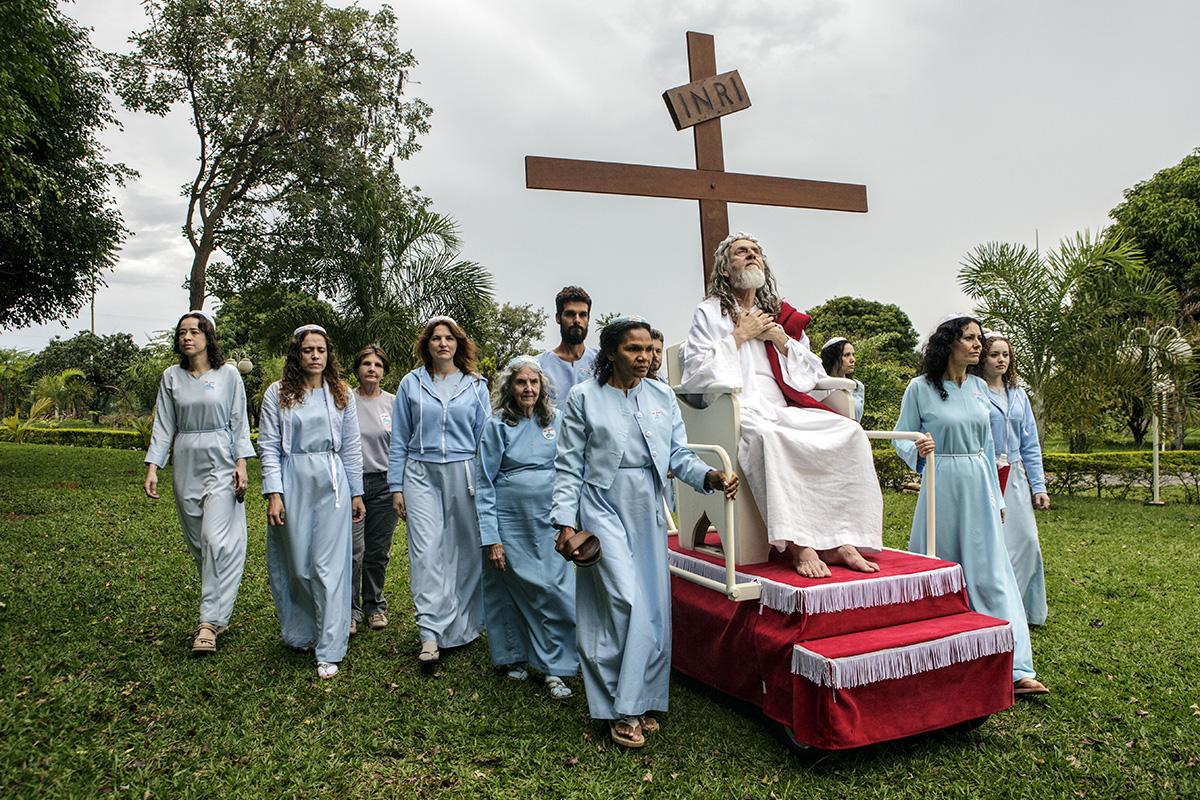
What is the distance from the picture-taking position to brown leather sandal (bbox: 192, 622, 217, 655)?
5422 millimetres

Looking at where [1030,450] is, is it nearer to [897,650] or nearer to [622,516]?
[897,650]

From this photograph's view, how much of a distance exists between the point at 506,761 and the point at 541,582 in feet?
4.08

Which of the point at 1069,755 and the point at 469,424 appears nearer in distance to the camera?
the point at 1069,755

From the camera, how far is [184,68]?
19.1 m

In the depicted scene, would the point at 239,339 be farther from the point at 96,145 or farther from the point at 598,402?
the point at 598,402

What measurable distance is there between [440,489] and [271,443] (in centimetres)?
107

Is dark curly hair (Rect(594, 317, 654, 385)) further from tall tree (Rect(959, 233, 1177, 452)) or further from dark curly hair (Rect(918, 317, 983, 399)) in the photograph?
tall tree (Rect(959, 233, 1177, 452))

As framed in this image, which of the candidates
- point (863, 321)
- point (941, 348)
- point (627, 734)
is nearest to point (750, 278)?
point (941, 348)

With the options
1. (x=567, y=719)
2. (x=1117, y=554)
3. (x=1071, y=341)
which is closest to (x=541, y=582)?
(x=567, y=719)

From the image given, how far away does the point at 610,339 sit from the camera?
436 centimetres

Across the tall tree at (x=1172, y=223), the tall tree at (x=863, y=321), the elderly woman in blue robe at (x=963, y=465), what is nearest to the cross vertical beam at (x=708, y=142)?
the elderly woman in blue robe at (x=963, y=465)

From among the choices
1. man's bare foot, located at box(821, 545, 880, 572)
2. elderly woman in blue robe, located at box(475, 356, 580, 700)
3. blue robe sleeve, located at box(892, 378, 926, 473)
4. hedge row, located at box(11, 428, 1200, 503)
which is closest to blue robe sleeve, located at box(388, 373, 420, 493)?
elderly woman in blue robe, located at box(475, 356, 580, 700)

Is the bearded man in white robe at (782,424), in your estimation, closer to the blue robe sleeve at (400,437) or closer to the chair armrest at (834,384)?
the chair armrest at (834,384)

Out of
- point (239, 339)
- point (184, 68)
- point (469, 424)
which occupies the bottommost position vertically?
point (469, 424)
